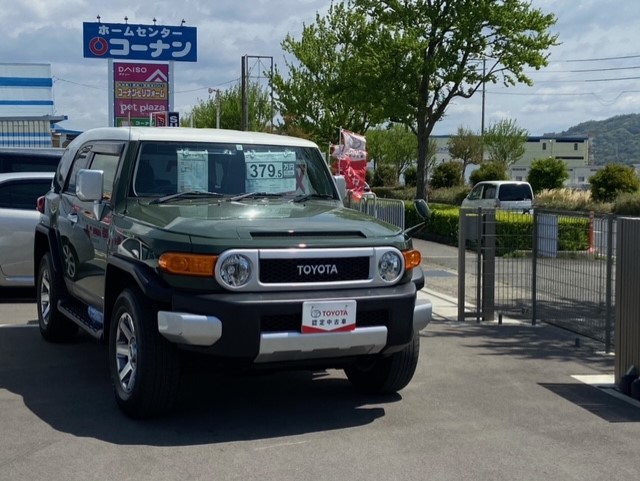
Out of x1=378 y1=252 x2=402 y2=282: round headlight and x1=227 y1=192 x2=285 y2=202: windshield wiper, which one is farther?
x1=227 y1=192 x2=285 y2=202: windshield wiper

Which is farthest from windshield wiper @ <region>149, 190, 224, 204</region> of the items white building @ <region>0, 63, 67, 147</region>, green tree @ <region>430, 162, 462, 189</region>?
green tree @ <region>430, 162, 462, 189</region>

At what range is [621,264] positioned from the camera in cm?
699

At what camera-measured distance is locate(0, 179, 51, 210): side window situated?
36.2 ft

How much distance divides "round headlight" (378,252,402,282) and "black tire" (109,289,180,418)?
145 centimetres

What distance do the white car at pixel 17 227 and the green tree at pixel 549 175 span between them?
31.6 meters

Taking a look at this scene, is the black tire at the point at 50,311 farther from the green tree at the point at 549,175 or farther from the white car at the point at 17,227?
Result: the green tree at the point at 549,175

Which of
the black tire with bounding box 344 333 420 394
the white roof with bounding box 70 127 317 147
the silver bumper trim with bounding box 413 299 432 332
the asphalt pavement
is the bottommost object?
the asphalt pavement

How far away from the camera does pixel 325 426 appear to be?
5.82 m

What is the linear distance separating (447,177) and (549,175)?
787 cm

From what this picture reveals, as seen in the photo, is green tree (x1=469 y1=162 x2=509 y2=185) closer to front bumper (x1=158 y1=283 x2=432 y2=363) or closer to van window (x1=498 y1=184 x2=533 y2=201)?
van window (x1=498 y1=184 x2=533 y2=201)

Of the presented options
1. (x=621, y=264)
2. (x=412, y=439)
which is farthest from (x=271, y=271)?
(x=621, y=264)

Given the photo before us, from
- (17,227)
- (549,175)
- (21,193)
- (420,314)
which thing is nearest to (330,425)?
(420,314)

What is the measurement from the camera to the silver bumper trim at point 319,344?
5.43 meters

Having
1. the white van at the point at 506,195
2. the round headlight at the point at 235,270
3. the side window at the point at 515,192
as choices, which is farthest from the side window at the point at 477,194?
the round headlight at the point at 235,270
